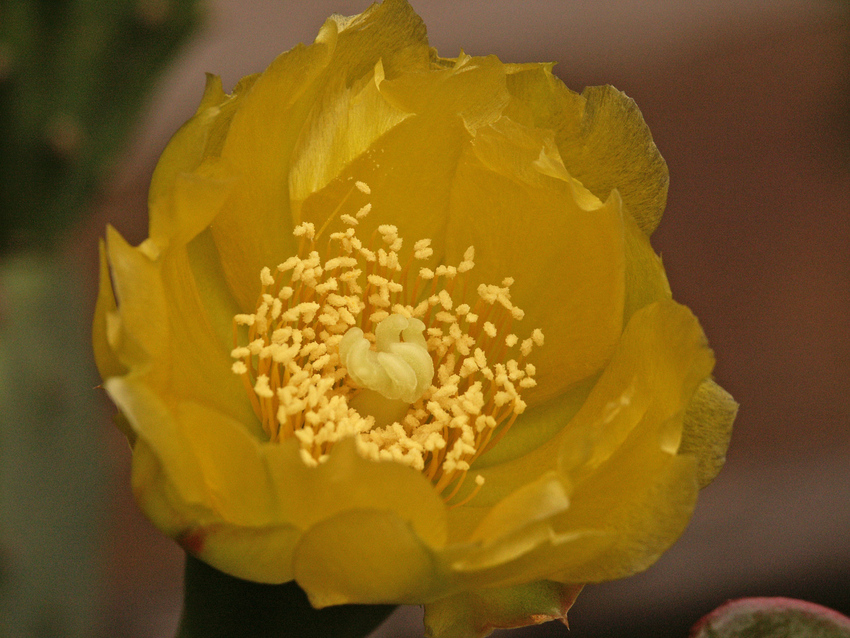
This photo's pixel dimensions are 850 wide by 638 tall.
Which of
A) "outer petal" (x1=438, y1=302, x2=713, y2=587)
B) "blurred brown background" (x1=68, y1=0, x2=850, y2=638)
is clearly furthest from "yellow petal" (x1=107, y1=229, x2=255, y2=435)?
"blurred brown background" (x1=68, y1=0, x2=850, y2=638)

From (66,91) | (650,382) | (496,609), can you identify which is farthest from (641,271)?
(66,91)

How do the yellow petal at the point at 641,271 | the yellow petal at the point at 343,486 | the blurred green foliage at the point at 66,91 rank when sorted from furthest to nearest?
1. the blurred green foliage at the point at 66,91
2. the yellow petal at the point at 641,271
3. the yellow petal at the point at 343,486

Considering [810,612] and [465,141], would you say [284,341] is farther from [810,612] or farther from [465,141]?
[810,612]

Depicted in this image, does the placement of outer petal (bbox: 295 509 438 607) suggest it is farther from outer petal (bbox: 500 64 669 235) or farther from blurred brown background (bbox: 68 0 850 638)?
blurred brown background (bbox: 68 0 850 638)

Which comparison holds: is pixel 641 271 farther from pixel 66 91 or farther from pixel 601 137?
pixel 66 91

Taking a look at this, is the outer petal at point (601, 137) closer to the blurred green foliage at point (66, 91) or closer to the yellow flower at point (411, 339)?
the yellow flower at point (411, 339)

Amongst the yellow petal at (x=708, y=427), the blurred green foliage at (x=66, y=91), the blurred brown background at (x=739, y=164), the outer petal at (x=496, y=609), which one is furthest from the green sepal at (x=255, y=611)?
the blurred brown background at (x=739, y=164)
